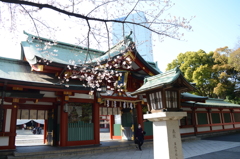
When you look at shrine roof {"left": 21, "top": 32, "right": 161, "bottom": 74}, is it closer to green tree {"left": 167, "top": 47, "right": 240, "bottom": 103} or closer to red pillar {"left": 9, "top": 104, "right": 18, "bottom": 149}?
red pillar {"left": 9, "top": 104, "right": 18, "bottom": 149}

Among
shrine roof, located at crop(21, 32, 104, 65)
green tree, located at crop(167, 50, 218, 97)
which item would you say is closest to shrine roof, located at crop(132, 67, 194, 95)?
shrine roof, located at crop(21, 32, 104, 65)

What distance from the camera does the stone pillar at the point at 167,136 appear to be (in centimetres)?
580

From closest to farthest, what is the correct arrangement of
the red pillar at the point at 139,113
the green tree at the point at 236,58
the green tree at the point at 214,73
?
the red pillar at the point at 139,113
the green tree at the point at 236,58
the green tree at the point at 214,73

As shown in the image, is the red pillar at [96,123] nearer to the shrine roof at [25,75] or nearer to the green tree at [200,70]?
the shrine roof at [25,75]

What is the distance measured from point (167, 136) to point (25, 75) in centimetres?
910

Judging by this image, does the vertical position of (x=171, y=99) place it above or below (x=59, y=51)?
below

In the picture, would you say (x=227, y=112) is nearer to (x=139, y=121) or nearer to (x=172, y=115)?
(x=139, y=121)

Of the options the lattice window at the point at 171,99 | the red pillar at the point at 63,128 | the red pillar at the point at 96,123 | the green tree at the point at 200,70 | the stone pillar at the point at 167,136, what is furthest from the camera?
the green tree at the point at 200,70

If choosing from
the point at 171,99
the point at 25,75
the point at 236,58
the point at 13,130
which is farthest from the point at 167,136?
the point at 236,58

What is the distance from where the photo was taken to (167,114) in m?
5.85

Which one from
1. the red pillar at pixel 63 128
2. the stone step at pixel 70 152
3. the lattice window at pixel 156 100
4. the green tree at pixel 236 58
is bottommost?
the stone step at pixel 70 152

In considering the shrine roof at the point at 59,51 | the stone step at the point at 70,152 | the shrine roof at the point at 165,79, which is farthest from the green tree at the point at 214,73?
the shrine roof at the point at 165,79

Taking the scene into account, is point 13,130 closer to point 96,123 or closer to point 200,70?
point 96,123

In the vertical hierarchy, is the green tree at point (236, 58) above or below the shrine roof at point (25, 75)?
above
